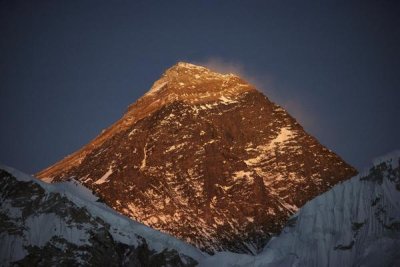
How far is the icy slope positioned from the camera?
241 feet

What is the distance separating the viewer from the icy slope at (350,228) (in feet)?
241

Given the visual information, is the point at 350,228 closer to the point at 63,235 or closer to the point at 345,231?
the point at 345,231

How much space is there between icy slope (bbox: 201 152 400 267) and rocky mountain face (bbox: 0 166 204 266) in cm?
1663

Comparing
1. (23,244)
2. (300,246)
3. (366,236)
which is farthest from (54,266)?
(366,236)

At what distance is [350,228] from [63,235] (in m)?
39.6

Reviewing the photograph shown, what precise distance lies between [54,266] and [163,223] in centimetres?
10399

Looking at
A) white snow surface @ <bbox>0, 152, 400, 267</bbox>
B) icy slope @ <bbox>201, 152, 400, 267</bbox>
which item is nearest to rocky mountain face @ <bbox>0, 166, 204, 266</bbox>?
white snow surface @ <bbox>0, 152, 400, 267</bbox>

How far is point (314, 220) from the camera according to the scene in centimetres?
8750

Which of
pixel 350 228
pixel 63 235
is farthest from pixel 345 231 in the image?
pixel 63 235

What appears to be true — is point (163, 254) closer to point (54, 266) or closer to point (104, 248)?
point (104, 248)

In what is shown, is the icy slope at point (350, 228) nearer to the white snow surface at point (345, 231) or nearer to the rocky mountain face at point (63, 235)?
the white snow surface at point (345, 231)

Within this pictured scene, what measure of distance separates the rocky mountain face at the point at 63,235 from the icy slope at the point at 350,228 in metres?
16.6

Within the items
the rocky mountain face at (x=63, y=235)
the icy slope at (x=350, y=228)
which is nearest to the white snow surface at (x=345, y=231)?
the icy slope at (x=350, y=228)

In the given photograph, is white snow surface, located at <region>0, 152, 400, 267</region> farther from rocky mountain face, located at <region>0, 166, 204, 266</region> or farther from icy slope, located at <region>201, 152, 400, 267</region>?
rocky mountain face, located at <region>0, 166, 204, 266</region>
